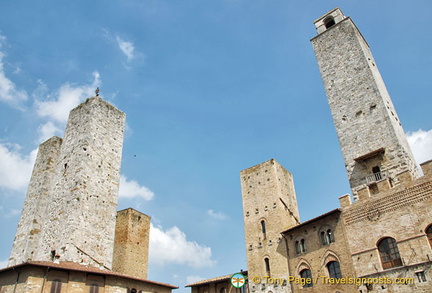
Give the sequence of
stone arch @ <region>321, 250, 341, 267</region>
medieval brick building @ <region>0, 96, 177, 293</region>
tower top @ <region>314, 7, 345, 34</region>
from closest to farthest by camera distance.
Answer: medieval brick building @ <region>0, 96, 177, 293</region> → stone arch @ <region>321, 250, 341, 267</region> → tower top @ <region>314, 7, 345, 34</region>

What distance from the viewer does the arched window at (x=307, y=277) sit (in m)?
22.0

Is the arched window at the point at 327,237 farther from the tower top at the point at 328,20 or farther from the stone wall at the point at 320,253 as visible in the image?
the tower top at the point at 328,20

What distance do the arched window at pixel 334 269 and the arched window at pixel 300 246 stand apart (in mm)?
2194

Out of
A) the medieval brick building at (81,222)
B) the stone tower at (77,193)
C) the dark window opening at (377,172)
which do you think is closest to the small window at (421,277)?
the dark window opening at (377,172)

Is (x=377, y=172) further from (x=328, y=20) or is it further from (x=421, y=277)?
(x=328, y=20)

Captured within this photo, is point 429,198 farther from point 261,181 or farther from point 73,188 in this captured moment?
point 73,188

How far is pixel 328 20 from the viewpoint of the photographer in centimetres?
3059

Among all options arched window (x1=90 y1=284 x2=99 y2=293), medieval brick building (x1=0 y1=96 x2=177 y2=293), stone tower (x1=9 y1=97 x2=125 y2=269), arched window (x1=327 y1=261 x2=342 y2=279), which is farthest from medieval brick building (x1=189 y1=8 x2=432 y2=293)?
arched window (x1=90 y1=284 x2=99 y2=293)

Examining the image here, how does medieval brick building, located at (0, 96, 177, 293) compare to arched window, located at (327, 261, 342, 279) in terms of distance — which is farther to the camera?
arched window, located at (327, 261, 342, 279)

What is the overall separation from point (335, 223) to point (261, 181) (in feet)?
29.4

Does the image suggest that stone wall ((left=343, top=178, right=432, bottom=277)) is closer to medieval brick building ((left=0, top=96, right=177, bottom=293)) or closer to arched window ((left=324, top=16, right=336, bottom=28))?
medieval brick building ((left=0, top=96, right=177, bottom=293))

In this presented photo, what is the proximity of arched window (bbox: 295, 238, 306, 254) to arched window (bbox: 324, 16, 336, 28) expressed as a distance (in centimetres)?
1850

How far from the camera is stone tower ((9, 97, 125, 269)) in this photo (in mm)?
23953

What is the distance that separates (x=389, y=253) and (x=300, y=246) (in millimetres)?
6270
